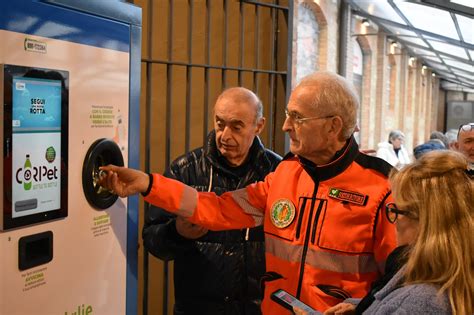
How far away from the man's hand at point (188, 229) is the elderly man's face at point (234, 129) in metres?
0.39

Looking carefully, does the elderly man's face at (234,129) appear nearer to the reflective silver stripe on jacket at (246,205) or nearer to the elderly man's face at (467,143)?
the reflective silver stripe on jacket at (246,205)

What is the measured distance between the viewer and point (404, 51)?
57.8 feet

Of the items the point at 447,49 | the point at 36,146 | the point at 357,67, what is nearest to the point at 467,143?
the point at 36,146

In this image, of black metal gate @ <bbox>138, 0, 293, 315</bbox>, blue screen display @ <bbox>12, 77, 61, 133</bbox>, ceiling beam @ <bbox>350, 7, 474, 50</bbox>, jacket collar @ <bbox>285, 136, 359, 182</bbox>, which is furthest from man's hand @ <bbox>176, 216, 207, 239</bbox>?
ceiling beam @ <bbox>350, 7, 474, 50</bbox>

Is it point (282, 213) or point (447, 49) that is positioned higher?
point (447, 49)

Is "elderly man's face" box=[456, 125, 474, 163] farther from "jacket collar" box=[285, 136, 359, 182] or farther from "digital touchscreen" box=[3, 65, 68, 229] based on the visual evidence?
"digital touchscreen" box=[3, 65, 68, 229]

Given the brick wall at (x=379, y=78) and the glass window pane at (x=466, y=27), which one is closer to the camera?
the glass window pane at (x=466, y=27)

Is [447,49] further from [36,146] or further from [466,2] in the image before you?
[36,146]

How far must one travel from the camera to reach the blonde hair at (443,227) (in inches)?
53.9

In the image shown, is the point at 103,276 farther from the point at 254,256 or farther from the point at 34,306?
the point at 254,256

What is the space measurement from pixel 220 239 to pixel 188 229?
0.21m

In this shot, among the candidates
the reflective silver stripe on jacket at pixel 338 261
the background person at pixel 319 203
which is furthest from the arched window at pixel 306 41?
the reflective silver stripe on jacket at pixel 338 261

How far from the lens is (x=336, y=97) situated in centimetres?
209

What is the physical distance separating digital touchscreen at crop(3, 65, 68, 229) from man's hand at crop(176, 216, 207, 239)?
2.23 ft
